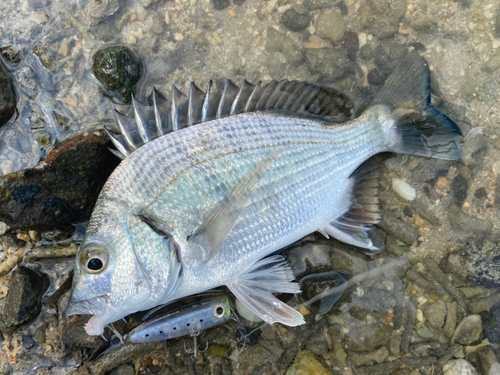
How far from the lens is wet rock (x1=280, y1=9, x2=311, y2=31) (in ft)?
10.3

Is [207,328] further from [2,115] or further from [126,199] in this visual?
[2,115]

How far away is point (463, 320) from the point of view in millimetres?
2947

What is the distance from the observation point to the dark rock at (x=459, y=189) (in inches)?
121

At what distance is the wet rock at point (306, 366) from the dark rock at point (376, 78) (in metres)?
2.36

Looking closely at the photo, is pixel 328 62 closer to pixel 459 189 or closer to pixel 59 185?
pixel 459 189

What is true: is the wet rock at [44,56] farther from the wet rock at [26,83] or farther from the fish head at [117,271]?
the fish head at [117,271]

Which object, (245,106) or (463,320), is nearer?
(245,106)

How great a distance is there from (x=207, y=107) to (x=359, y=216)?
1.51 meters

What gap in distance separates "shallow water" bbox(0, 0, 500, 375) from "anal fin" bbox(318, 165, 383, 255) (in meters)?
0.17

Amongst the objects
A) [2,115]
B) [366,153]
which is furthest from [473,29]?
[2,115]

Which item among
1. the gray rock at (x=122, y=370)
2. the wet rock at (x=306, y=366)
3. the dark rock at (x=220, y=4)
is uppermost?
the dark rock at (x=220, y=4)

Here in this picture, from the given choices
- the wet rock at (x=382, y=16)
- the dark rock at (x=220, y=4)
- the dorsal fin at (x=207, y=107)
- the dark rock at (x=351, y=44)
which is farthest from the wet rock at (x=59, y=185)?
the wet rock at (x=382, y=16)

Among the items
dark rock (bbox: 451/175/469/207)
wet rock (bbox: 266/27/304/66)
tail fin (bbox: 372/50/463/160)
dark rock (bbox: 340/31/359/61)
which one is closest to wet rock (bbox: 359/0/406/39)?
Result: dark rock (bbox: 340/31/359/61)

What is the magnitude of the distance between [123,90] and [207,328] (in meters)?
2.05
